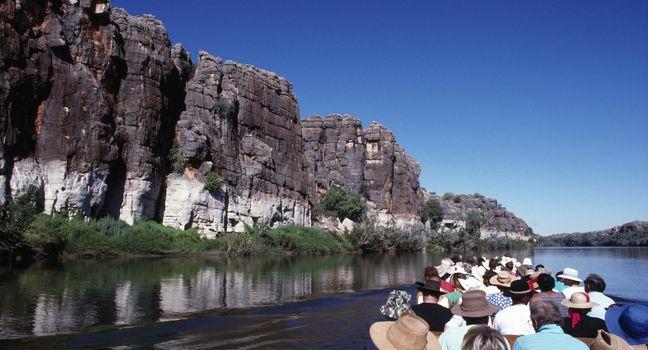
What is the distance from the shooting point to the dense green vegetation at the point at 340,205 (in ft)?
263

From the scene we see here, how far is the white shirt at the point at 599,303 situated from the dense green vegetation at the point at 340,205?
71.0 m

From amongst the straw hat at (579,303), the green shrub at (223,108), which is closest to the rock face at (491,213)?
the green shrub at (223,108)

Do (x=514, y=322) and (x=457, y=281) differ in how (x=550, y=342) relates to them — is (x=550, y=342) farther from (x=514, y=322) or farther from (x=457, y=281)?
(x=457, y=281)

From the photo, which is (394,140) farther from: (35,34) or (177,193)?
(35,34)

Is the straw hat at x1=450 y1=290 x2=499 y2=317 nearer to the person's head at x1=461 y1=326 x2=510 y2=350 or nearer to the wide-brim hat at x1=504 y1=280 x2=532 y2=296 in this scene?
the wide-brim hat at x1=504 y1=280 x2=532 y2=296

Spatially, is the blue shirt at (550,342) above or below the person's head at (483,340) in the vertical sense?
below

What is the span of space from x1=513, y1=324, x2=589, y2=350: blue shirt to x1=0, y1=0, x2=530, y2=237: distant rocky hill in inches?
1380

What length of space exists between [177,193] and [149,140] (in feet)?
18.2

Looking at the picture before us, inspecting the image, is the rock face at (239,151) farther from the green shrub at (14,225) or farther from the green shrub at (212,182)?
the green shrub at (14,225)

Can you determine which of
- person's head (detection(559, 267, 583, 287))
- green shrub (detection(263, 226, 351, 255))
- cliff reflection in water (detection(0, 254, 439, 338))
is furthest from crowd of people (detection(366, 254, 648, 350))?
green shrub (detection(263, 226, 351, 255))

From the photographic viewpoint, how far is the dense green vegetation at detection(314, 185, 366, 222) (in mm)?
80312

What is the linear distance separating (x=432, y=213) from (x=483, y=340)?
115m

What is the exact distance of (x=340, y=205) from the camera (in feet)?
265

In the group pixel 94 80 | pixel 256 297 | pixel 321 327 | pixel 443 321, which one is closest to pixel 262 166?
pixel 94 80
